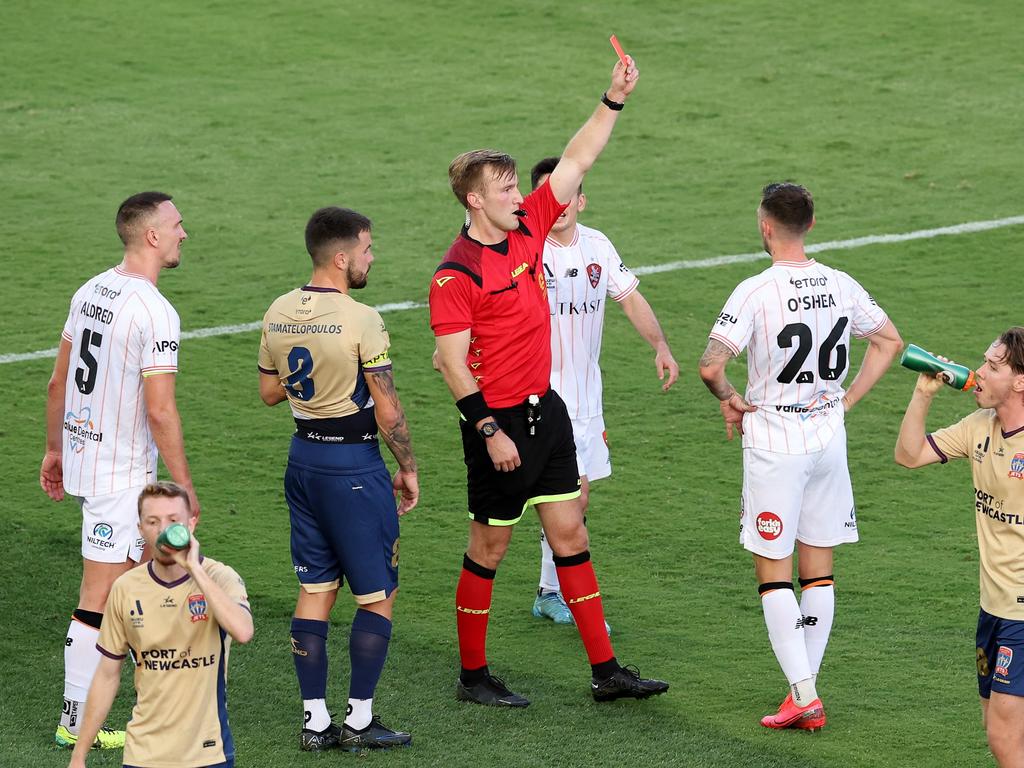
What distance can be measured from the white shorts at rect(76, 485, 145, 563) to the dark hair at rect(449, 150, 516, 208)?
167 centimetres

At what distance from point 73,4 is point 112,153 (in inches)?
181

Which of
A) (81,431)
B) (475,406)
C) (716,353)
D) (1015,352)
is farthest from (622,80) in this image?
(81,431)

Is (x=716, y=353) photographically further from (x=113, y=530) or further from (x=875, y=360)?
(x=113, y=530)

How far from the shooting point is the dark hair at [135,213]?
5922 mm

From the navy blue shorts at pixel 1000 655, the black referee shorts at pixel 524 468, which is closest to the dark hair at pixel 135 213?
the black referee shorts at pixel 524 468

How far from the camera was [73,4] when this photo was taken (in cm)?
1833

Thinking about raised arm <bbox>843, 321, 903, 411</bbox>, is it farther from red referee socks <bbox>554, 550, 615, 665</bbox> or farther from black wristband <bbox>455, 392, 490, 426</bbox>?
black wristband <bbox>455, 392, 490, 426</bbox>

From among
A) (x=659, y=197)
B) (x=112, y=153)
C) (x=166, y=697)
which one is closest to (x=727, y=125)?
(x=659, y=197)

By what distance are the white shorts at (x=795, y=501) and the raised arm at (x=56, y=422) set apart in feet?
8.71

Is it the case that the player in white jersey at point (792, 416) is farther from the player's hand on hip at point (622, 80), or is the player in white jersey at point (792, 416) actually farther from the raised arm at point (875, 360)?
the player's hand on hip at point (622, 80)

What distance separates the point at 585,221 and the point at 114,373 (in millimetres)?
7597

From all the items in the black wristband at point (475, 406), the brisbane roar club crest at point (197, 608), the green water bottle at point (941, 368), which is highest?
the green water bottle at point (941, 368)

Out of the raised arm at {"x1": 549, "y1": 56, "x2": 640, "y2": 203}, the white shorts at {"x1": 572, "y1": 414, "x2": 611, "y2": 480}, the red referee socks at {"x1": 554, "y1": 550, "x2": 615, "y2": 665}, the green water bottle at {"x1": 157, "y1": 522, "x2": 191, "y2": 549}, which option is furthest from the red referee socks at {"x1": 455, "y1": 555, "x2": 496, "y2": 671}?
the green water bottle at {"x1": 157, "y1": 522, "x2": 191, "y2": 549}

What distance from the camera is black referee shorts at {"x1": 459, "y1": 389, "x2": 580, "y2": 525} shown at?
20.4 ft
